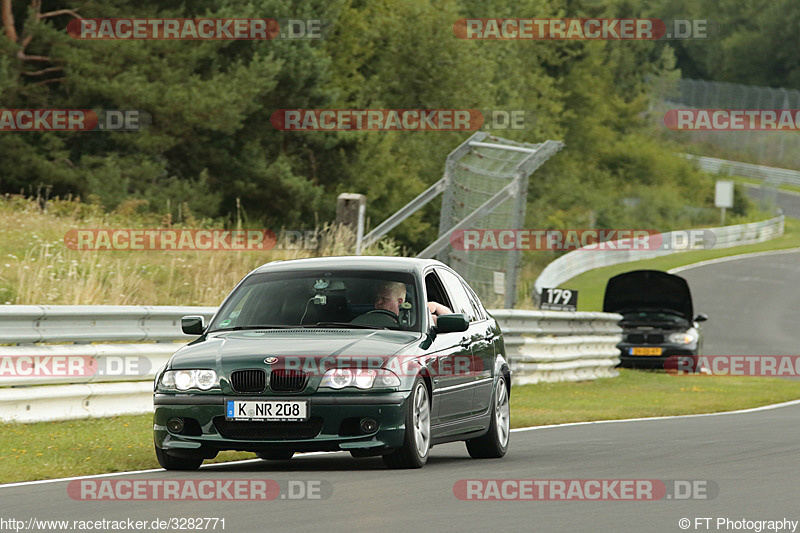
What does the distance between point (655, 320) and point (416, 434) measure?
18.8 metres

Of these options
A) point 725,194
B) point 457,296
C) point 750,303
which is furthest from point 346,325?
point 725,194

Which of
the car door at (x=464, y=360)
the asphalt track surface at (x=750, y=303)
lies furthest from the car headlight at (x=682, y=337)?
the car door at (x=464, y=360)

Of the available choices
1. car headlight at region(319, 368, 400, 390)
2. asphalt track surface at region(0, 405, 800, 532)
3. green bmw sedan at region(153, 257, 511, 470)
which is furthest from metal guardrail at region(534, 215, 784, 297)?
car headlight at region(319, 368, 400, 390)

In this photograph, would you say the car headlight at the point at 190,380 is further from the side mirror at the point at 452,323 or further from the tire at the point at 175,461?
the side mirror at the point at 452,323

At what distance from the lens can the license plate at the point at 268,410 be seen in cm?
986

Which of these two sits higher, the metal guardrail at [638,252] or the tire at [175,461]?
the tire at [175,461]

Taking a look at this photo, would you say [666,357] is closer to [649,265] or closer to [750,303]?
[750,303]

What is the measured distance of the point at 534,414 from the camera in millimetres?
17438

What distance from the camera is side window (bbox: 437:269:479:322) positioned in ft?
39.2

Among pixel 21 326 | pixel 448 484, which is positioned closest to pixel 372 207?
pixel 21 326

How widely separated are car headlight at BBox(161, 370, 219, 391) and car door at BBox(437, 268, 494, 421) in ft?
5.86

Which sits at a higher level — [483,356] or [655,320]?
[483,356]

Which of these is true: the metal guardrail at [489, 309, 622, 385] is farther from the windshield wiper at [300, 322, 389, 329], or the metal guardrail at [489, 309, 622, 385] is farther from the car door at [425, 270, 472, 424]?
the windshield wiper at [300, 322, 389, 329]

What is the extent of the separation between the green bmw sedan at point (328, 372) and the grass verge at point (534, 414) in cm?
87
